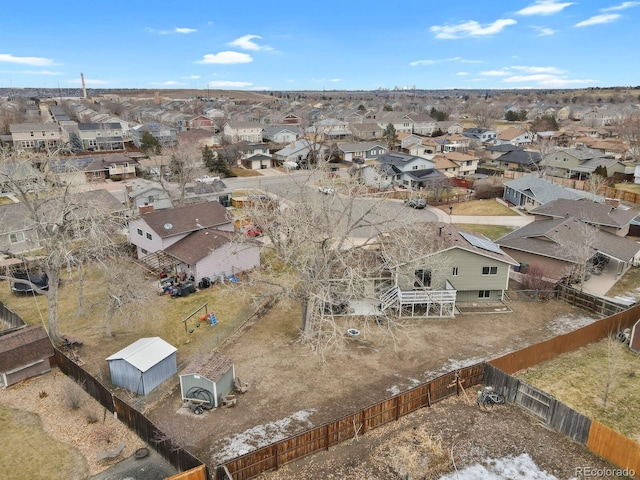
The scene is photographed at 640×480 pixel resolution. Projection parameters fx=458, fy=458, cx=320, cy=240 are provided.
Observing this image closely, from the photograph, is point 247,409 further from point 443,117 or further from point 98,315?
point 443,117

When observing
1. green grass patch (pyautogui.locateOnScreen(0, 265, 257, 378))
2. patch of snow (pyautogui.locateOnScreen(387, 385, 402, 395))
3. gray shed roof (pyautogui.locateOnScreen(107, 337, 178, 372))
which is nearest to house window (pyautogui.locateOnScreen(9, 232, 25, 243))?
green grass patch (pyautogui.locateOnScreen(0, 265, 257, 378))

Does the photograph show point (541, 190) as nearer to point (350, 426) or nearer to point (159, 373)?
point (350, 426)

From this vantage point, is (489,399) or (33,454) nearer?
(33,454)

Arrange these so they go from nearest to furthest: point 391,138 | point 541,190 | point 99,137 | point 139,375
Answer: point 139,375 → point 541,190 → point 99,137 → point 391,138

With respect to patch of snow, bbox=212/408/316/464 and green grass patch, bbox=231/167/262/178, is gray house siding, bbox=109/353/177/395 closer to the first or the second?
patch of snow, bbox=212/408/316/464

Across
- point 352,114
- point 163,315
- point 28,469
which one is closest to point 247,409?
point 28,469

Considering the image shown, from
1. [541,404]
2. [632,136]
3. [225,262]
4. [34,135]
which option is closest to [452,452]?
[541,404]
